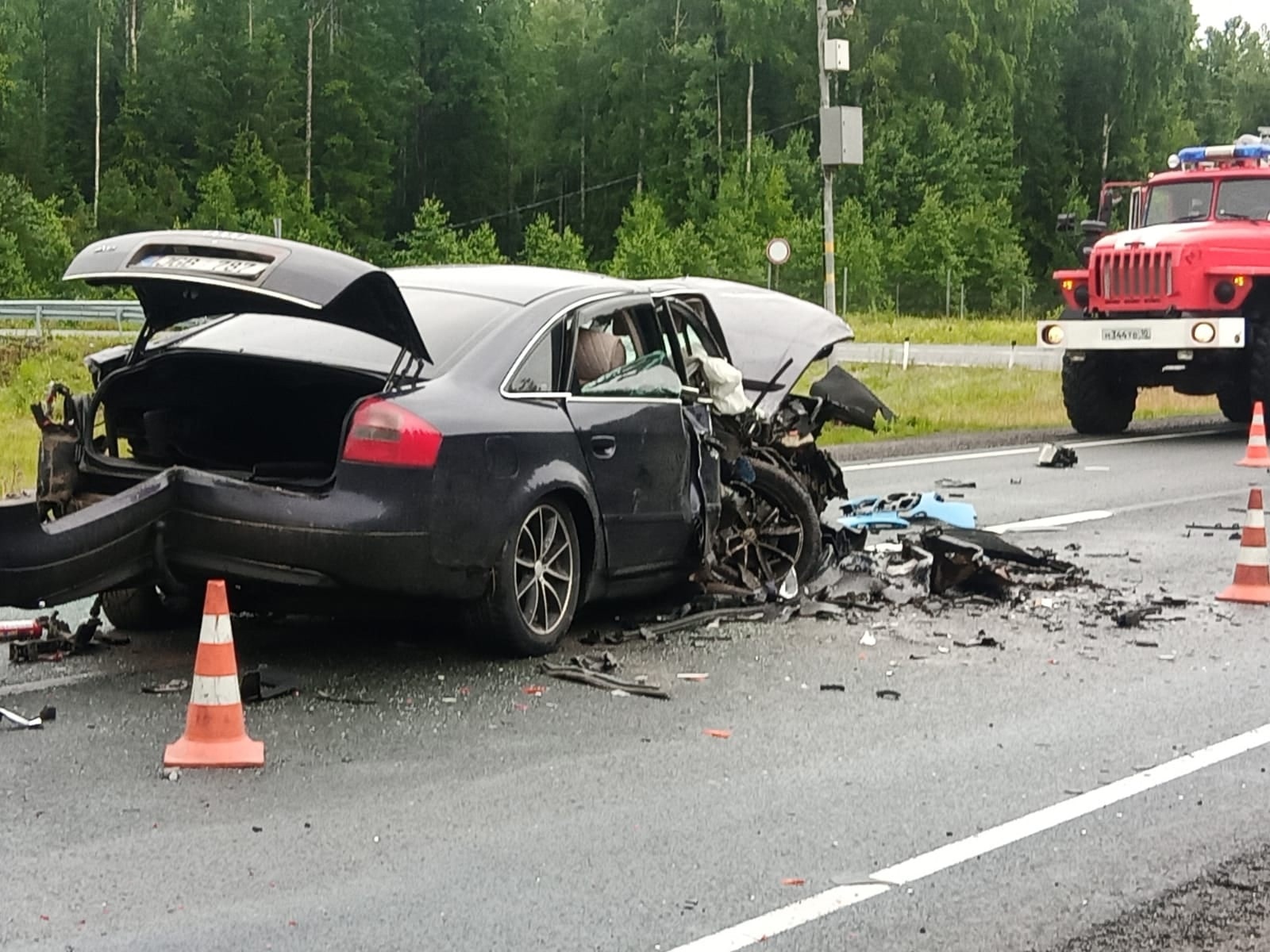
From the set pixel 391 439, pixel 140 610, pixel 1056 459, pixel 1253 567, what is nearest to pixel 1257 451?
pixel 1056 459

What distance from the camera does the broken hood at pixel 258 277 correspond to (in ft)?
22.2

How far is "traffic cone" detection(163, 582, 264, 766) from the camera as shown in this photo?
606 centimetres

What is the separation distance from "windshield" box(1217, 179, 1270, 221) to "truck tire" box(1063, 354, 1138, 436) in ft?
6.81

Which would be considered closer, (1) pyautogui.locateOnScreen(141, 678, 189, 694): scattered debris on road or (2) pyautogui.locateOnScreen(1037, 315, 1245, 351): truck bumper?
(1) pyautogui.locateOnScreen(141, 678, 189, 694): scattered debris on road

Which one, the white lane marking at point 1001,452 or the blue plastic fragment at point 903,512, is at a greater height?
the blue plastic fragment at point 903,512

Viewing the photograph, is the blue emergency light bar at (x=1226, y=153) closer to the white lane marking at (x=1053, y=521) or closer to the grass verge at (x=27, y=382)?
the white lane marking at (x=1053, y=521)

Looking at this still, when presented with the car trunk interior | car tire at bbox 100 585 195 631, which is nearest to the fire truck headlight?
car tire at bbox 100 585 195 631

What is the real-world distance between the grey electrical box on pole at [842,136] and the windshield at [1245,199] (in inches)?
193

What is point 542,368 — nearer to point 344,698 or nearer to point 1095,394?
point 344,698

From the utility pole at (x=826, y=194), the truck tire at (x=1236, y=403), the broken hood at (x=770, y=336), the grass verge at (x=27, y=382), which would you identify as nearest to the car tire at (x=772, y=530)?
the broken hood at (x=770, y=336)

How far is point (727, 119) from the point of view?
79812mm

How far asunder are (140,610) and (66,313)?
37.6m

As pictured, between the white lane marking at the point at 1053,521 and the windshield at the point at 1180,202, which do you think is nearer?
the white lane marking at the point at 1053,521

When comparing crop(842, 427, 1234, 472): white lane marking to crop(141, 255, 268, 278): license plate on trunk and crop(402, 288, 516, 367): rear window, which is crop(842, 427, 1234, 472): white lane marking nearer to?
crop(402, 288, 516, 367): rear window
